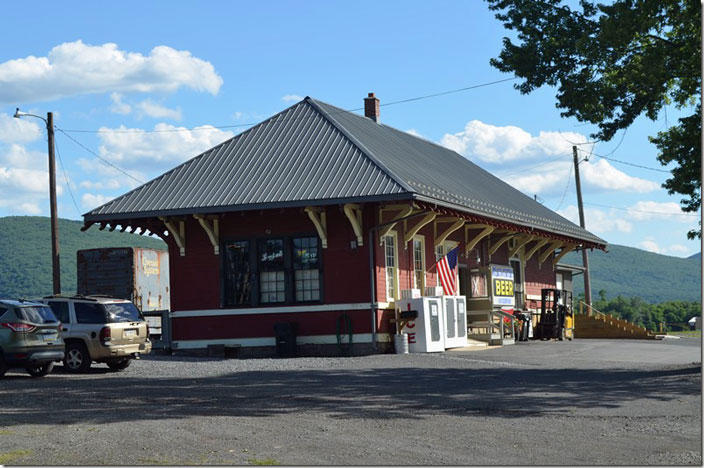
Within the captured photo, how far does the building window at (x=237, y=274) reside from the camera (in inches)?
1092

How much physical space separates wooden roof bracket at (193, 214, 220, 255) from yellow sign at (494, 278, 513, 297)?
388 inches

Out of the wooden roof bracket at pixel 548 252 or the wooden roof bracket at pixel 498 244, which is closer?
the wooden roof bracket at pixel 498 244

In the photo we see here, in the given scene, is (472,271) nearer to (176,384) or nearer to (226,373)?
(226,373)

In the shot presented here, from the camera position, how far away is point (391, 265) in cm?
2747

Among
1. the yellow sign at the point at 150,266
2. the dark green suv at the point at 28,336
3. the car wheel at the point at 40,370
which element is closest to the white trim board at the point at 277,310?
the yellow sign at the point at 150,266

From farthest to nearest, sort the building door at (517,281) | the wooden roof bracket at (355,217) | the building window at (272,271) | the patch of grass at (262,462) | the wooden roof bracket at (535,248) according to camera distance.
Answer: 1. the wooden roof bracket at (535,248)
2. the building door at (517,281)
3. the building window at (272,271)
4. the wooden roof bracket at (355,217)
5. the patch of grass at (262,462)

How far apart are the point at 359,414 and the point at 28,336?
9.30 m

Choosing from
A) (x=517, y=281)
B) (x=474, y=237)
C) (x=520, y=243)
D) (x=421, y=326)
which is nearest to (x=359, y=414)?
(x=421, y=326)

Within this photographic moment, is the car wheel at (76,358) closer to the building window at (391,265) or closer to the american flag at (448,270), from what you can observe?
the building window at (391,265)

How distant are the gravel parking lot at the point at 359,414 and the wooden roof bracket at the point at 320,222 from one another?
4.24 m

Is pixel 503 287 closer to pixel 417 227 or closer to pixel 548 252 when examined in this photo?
pixel 417 227

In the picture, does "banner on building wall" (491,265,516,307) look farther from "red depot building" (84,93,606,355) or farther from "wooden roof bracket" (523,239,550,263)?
"wooden roof bracket" (523,239,550,263)

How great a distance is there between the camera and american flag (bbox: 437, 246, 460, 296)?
94.1ft

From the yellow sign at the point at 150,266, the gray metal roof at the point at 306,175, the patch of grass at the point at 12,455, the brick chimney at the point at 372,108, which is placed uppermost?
the brick chimney at the point at 372,108
